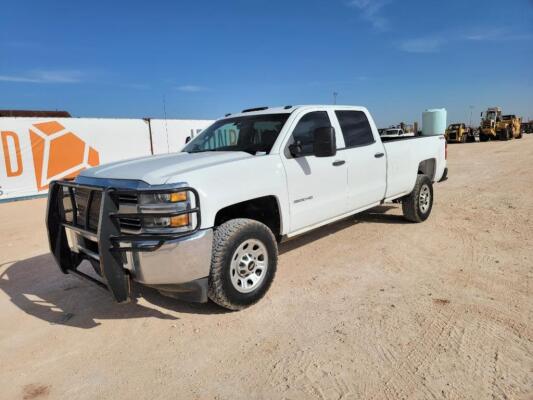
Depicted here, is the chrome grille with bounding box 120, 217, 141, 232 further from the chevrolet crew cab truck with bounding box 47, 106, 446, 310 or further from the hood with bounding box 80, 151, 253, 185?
the hood with bounding box 80, 151, 253, 185

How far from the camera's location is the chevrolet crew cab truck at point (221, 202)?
120 inches

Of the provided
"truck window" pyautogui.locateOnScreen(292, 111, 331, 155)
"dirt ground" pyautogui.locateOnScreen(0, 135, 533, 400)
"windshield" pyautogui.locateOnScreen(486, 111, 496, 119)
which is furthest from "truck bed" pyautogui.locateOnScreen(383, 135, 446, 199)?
"windshield" pyautogui.locateOnScreen(486, 111, 496, 119)

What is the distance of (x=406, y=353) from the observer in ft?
9.20

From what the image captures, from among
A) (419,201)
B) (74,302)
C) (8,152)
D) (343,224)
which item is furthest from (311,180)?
(8,152)

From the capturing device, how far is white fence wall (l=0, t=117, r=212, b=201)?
441 inches

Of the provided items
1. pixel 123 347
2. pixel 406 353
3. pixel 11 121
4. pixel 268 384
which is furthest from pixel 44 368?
pixel 11 121

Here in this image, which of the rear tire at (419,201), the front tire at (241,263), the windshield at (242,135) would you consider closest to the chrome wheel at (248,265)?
the front tire at (241,263)

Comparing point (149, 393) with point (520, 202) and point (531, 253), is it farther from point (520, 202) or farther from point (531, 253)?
point (520, 202)

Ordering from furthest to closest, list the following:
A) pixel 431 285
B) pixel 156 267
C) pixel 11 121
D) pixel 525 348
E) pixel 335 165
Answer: pixel 11 121 < pixel 335 165 < pixel 431 285 < pixel 156 267 < pixel 525 348

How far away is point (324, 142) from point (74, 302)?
3.10 metres

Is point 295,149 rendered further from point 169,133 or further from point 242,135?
point 169,133

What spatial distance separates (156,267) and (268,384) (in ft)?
4.05

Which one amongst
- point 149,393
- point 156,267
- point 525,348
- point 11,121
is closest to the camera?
point 149,393

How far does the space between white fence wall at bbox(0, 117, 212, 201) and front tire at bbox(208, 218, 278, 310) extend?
10530 millimetres
